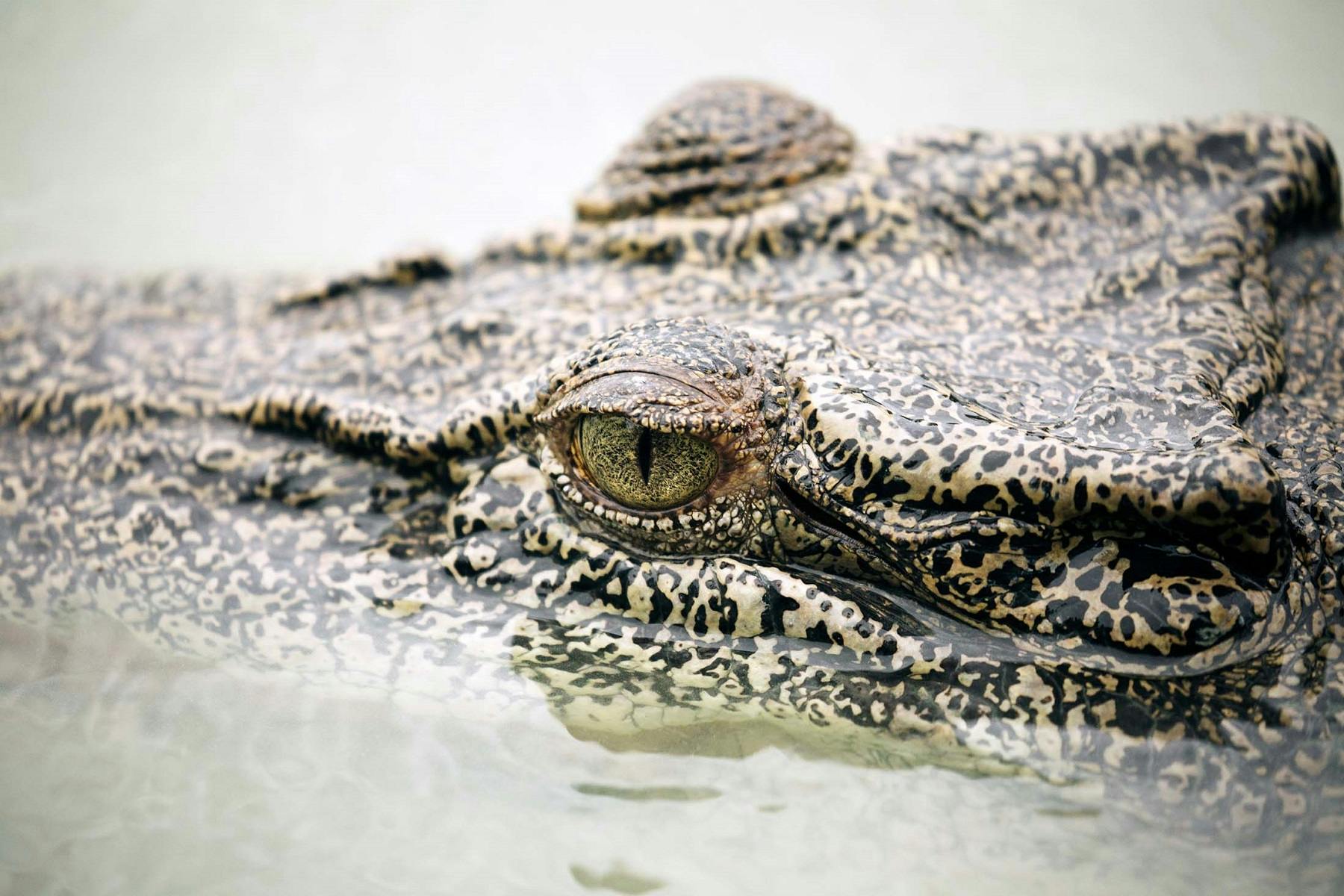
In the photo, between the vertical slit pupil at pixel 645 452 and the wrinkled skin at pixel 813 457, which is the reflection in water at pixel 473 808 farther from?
the vertical slit pupil at pixel 645 452

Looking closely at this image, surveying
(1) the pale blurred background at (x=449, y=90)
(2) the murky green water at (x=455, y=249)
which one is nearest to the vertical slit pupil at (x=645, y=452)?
(2) the murky green water at (x=455, y=249)

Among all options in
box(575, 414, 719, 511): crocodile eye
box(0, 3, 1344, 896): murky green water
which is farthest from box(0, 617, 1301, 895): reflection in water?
box(575, 414, 719, 511): crocodile eye

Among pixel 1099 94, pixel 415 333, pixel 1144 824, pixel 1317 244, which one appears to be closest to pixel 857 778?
pixel 1144 824

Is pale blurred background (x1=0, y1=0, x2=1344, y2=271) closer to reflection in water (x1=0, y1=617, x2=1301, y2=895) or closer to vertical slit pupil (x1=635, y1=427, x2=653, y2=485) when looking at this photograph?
reflection in water (x1=0, y1=617, x2=1301, y2=895)

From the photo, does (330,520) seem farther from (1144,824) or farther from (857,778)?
(1144,824)

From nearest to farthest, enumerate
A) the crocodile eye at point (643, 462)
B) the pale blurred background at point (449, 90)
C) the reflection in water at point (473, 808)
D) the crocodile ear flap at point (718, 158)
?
1. the reflection in water at point (473, 808)
2. the crocodile eye at point (643, 462)
3. the crocodile ear flap at point (718, 158)
4. the pale blurred background at point (449, 90)
